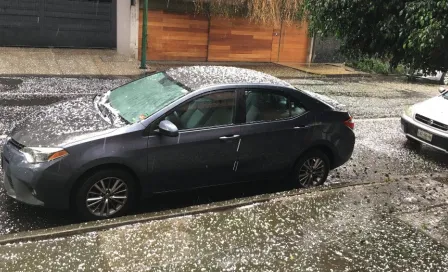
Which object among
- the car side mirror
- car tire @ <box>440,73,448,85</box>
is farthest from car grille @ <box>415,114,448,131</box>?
car tire @ <box>440,73,448,85</box>

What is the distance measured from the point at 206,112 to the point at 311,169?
178cm

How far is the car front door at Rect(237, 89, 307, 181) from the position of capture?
5203 mm

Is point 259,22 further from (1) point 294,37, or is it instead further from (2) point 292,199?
(2) point 292,199

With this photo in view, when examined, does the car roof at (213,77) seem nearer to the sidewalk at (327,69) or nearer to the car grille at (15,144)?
the car grille at (15,144)

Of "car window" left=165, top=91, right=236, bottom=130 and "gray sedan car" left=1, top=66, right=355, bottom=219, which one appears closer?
"gray sedan car" left=1, top=66, right=355, bottom=219

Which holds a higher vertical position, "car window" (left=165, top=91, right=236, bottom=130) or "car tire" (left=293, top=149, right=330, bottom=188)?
"car window" (left=165, top=91, right=236, bottom=130)

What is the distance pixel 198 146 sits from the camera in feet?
15.9

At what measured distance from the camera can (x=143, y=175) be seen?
465 centimetres

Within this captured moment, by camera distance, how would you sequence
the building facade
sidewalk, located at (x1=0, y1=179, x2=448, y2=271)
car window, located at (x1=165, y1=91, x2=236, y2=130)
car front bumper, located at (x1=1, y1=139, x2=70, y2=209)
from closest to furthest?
sidewalk, located at (x1=0, y1=179, x2=448, y2=271)
car front bumper, located at (x1=1, y1=139, x2=70, y2=209)
car window, located at (x1=165, y1=91, x2=236, y2=130)
the building facade

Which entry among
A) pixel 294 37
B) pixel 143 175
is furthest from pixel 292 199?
pixel 294 37

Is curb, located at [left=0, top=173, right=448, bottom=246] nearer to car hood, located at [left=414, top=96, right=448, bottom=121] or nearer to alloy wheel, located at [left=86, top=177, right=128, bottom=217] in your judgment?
alloy wheel, located at [left=86, top=177, right=128, bottom=217]

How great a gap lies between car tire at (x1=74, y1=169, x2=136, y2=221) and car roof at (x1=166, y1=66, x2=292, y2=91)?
1342 mm

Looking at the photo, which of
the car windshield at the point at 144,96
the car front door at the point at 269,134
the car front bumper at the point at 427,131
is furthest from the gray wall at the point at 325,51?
the car windshield at the point at 144,96

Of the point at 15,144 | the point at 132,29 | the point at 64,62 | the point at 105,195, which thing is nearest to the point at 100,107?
the point at 15,144
